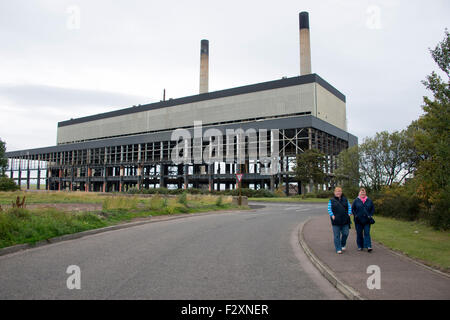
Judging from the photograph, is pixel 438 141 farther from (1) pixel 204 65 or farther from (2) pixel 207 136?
(1) pixel 204 65

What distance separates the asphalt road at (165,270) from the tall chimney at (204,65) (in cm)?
6373

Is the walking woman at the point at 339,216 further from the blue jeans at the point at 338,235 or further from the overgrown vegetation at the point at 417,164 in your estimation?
the overgrown vegetation at the point at 417,164

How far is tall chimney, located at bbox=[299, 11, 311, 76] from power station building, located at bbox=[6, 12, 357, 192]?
17cm

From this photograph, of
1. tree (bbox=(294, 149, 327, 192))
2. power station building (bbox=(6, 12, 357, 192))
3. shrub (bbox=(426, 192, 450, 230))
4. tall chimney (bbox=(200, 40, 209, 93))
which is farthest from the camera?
tall chimney (bbox=(200, 40, 209, 93))

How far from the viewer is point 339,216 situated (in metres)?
8.73

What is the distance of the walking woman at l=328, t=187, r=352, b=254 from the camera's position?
28.5ft

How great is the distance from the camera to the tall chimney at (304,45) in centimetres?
5969

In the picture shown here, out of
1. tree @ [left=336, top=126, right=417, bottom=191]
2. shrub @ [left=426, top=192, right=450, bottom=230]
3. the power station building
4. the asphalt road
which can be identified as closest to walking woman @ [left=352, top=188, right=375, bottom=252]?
the asphalt road

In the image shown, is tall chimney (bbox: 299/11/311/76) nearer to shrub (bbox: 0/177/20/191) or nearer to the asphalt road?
shrub (bbox: 0/177/20/191)

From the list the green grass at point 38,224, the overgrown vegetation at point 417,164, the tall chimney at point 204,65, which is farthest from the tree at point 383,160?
the tall chimney at point 204,65

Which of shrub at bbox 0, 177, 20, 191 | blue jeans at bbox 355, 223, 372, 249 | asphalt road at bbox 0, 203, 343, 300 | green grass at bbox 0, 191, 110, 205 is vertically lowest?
asphalt road at bbox 0, 203, 343, 300

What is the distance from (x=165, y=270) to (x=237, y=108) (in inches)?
2392

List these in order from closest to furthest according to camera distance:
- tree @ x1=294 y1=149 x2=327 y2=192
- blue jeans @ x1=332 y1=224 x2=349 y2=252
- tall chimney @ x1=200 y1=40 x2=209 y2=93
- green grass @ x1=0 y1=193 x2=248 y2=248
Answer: blue jeans @ x1=332 y1=224 x2=349 y2=252 → green grass @ x1=0 y1=193 x2=248 y2=248 → tree @ x1=294 y1=149 x2=327 y2=192 → tall chimney @ x1=200 y1=40 x2=209 y2=93
